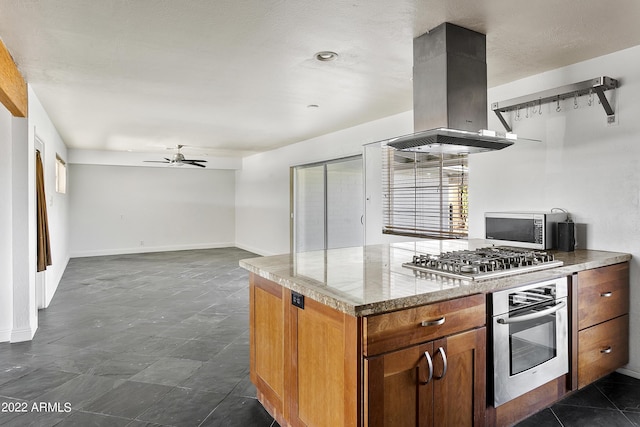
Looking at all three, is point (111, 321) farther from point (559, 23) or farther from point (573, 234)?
point (559, 23)

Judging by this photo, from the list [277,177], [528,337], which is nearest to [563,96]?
[528,337]

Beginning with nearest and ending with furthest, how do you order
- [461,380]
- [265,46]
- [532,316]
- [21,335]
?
1. [461,380]
2. [532,316]
3. [265,46]
4. [21,335]

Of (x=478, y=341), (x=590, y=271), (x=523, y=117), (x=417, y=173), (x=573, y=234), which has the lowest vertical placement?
(x=478, y=341)

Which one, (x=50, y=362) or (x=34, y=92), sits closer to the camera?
(x=50, y=362)

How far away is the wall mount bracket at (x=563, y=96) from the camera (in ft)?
8.90

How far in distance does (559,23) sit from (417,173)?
7.14 feet

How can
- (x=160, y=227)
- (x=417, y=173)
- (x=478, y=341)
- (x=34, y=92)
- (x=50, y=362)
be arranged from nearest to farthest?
(x=478, y=341)
(x=50, y=362)
(x=34, y=92)
(x=417, y=173)
(x=160, y=227)

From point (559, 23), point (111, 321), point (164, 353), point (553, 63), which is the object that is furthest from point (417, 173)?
point (111, 321)

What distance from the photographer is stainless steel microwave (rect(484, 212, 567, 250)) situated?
112 inches

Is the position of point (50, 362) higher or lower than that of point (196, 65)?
lower

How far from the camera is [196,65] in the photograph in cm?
303

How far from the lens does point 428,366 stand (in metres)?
1.64

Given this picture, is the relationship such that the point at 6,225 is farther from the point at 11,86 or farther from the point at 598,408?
the point at 598,408

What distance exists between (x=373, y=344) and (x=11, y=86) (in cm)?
324
